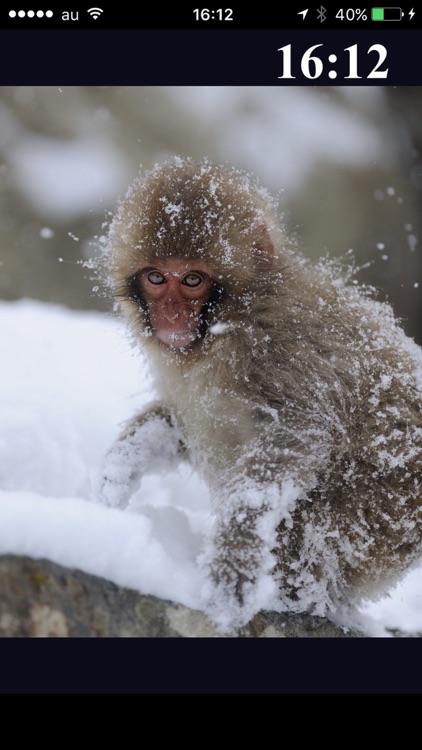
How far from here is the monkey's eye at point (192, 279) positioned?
2.43 m

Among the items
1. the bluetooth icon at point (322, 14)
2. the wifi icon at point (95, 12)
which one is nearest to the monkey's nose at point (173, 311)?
the wifi icon at point (95, 12)

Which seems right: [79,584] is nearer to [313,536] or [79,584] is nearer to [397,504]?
[313,536]

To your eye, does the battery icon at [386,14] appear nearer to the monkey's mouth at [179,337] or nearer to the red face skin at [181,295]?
the red face skin at [181,295]

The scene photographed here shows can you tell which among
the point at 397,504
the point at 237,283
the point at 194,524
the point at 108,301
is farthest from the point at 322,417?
the point at 108,301

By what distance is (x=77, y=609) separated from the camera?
1.87 meters

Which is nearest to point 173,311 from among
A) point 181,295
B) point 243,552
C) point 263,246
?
point 181,295

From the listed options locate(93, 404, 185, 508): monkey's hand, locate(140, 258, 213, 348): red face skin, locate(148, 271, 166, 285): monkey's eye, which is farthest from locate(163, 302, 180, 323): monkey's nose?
locate(93, 404, 185, 508): monkey's hand

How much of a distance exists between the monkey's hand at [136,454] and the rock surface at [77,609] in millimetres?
829

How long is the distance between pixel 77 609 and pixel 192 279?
1183 mm

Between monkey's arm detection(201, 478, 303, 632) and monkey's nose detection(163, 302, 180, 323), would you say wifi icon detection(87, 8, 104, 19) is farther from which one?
monkey's arm detection(201, 478, 303, 632)

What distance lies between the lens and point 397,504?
89.0 inches

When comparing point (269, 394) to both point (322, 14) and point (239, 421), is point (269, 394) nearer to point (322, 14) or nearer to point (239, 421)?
point (239, 421)

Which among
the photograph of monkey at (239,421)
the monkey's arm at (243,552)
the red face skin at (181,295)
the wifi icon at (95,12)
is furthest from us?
the wifi icon at (95,12)

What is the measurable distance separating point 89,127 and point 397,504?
746 centimetres
